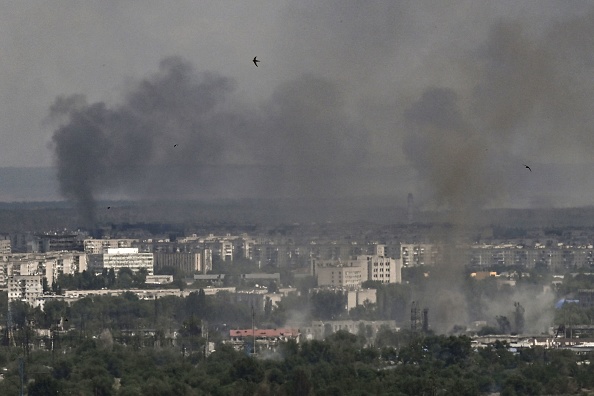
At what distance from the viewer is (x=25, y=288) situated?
58.9 metres

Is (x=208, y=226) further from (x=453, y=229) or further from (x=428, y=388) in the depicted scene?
(x=428, y=388)

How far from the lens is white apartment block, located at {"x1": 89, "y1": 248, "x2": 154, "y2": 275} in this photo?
234 feet

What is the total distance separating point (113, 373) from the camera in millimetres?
34938

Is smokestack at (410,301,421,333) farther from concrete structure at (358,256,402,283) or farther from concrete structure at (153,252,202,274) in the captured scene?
concrete structure at (153,252,202,274)

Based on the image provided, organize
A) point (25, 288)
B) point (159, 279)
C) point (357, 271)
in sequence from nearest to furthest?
point (25, 288), point (357, 271), point (159, 279)

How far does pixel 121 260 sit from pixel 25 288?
13168 millimetres

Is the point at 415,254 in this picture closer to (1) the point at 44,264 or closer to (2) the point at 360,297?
(1) the point at 44,264

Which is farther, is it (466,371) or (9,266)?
(9,266)

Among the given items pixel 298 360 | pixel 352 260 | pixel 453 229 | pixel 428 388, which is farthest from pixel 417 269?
pixel 428 388

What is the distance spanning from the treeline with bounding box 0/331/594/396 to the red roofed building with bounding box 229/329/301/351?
1.28 meters

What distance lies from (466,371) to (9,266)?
3282cm

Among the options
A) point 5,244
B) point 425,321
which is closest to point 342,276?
point 425,321

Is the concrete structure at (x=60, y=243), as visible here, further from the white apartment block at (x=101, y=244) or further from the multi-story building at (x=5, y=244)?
the multi-story building at (x=5, y=244)

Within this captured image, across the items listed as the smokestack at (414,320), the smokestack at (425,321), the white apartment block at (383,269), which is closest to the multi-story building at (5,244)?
the white apartment block at (383,269)
